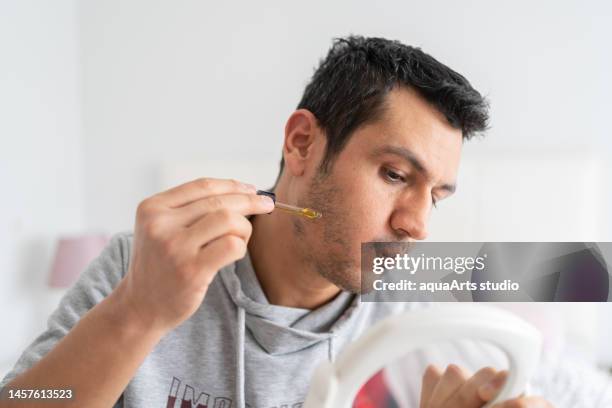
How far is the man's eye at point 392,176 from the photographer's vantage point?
780mm

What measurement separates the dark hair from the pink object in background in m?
1.37

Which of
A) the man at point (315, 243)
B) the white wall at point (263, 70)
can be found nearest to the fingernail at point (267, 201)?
the man at point (315, 243)

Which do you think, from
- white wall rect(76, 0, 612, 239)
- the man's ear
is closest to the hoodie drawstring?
the man's ear

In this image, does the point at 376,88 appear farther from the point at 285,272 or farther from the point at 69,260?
the point at 69,260

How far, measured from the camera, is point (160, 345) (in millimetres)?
815

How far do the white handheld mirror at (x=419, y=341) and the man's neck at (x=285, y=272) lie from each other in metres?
0.56

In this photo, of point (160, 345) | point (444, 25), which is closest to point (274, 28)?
point (444, 25)

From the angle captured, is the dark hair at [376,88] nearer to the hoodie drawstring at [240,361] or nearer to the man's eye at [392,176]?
the man's eye at [392,176]

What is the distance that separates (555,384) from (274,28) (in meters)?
1.61

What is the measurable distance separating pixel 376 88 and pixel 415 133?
0.38ft

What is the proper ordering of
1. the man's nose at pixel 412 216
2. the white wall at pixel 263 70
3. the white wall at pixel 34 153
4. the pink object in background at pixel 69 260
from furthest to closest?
the pink object in background at pixel 69 260, the white wall at pixel 34 153, the white wall at pixel 263 70, the man's nose at pixel 412 216

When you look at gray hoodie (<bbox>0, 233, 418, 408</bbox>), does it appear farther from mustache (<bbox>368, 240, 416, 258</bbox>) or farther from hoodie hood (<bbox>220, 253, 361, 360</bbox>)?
mustache (<bbox>368, 240, 416, 258</bbox>)

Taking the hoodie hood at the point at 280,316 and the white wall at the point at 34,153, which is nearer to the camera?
the hoodie hood at the point at 280,316

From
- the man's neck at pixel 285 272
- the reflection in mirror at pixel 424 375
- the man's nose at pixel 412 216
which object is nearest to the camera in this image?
the reflection in mirror at pixel 424 375
